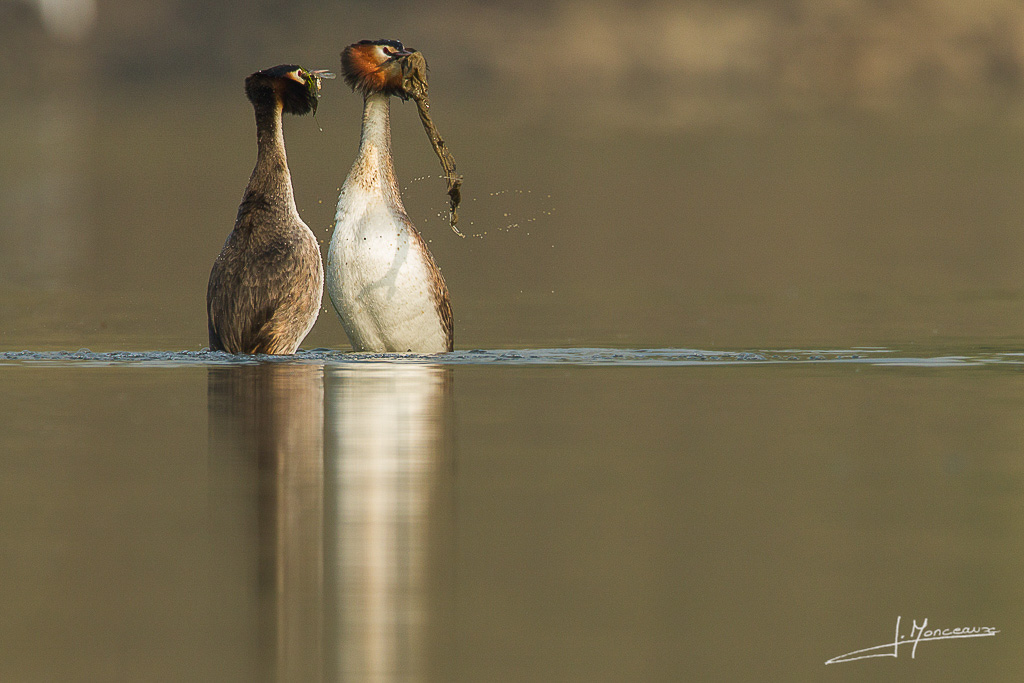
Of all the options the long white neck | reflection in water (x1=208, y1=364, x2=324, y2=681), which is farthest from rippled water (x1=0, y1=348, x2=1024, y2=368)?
the long white neck

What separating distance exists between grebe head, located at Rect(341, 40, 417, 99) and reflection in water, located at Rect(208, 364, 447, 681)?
267cm

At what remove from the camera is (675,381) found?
45.3ft

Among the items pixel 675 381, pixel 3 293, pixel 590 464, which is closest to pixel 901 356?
pixel 675 381

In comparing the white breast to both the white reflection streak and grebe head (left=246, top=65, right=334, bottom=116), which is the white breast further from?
the white reflection streak

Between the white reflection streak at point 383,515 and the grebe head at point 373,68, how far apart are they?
275 cm

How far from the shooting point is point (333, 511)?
8.89m

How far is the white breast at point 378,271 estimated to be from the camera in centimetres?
1480

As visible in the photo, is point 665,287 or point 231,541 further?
point 665,287

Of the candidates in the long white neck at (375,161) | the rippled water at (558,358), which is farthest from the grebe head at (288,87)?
the rippled water at (558,358)

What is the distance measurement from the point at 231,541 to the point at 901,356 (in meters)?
8.49

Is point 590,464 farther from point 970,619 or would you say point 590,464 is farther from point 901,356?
point 901,356
